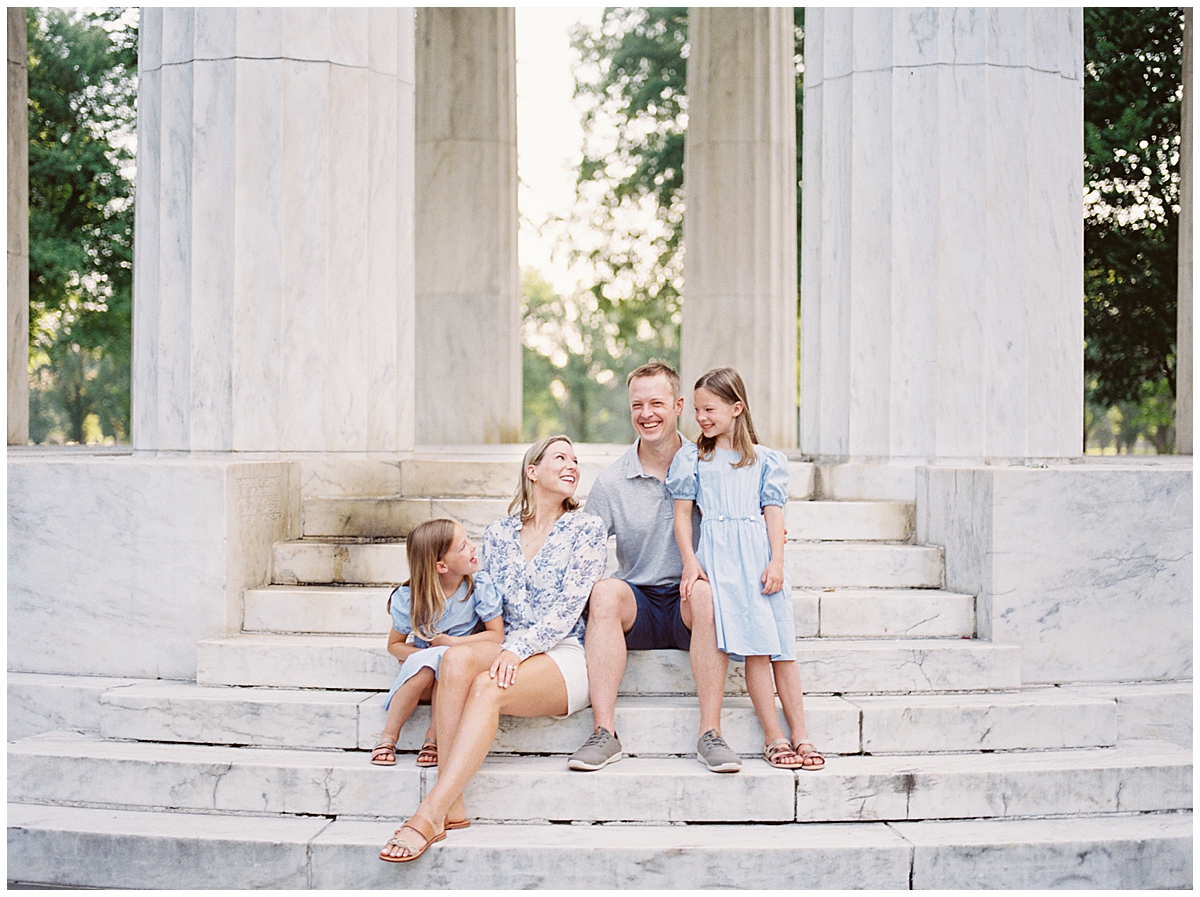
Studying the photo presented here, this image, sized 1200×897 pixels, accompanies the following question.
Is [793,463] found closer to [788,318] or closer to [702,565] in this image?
[702,565]

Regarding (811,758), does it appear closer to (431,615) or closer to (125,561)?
(431,615)

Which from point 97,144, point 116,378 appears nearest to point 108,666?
point 97,144

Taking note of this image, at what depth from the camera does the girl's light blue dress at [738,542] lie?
6195 millimetres

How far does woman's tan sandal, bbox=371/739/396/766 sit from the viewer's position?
612cm

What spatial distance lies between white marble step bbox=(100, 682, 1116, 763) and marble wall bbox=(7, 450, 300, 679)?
773mm

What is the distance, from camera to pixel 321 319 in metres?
8.80

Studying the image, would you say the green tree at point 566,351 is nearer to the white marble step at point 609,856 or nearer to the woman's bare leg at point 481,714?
the woman's bare leg at point 481,714

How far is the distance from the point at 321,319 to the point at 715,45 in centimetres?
1052

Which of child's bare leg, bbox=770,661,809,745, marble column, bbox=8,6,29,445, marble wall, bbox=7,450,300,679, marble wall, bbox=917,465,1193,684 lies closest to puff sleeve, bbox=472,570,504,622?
child's bare leg, bbox=770,661,809,745

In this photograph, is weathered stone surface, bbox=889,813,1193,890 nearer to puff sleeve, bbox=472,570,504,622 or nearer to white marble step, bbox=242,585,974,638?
white marble step, bbox=242,585,974,638

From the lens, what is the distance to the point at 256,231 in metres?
8.68

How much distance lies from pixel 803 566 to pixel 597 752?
2.57 metres

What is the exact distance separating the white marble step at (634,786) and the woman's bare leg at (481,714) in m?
0.34

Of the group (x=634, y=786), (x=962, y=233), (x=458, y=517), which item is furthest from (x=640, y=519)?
(x=962, y=233)
